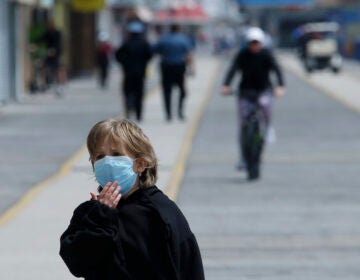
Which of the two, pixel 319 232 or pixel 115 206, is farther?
pixel 319 232

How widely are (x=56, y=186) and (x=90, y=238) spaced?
10500 millimetres

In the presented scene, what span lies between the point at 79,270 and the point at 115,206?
9.8 inches

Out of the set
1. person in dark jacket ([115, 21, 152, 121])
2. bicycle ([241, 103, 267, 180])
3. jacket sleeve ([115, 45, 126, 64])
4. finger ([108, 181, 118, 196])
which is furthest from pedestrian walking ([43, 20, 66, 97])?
finger ([108, 181, 118, 196])

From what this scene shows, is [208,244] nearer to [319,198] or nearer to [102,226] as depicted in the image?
[319,198]

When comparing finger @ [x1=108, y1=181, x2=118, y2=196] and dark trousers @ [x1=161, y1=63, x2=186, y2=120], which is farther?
dark trousers @ [x1=161, y1=63, x2=186, y2=120]

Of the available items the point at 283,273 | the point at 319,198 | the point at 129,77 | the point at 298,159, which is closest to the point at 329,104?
the point at 129,77

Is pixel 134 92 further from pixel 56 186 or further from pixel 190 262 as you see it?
pixel 190 262

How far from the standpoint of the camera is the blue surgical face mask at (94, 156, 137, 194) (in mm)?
4695

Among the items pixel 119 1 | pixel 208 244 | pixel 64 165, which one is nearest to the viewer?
pixel 208 244

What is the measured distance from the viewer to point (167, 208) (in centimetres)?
483

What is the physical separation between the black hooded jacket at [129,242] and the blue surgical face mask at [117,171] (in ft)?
0.26

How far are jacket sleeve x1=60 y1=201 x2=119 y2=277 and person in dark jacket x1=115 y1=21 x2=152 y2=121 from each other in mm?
19826

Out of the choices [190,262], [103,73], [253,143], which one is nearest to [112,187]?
[190,262]

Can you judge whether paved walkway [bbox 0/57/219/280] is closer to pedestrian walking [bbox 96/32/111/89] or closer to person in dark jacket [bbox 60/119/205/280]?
person in dark jacket [bbox 60/119/205/280]
